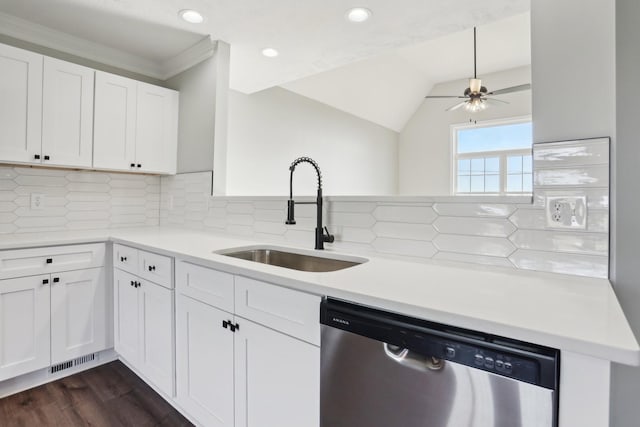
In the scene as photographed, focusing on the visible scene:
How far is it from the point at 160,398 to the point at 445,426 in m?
1.69

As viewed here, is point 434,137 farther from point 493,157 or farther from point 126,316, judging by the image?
point 126,316

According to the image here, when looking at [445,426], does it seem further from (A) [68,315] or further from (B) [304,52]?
(B) [304,52]

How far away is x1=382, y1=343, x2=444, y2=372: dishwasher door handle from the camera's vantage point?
78 cm

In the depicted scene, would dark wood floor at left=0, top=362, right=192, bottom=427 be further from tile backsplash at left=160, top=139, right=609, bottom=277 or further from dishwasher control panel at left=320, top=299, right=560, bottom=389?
dishwasher control panel at left=320, top=299, right=560, bottom=389

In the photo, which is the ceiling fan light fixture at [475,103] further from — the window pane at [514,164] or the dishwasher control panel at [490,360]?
the dishwasher control panel at [490,360]

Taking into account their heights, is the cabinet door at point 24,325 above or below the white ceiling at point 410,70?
below

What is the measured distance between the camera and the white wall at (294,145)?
10.9ft

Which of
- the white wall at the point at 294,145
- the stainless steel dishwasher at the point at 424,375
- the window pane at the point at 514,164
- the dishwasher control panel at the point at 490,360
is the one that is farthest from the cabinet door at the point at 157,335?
the window pane at the point at 514,164

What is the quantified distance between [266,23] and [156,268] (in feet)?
5.50

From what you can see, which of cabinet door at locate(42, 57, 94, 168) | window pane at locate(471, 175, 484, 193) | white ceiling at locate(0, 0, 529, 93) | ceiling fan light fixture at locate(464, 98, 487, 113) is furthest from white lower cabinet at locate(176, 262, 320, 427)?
window pane at locate(471, 175, 484, 193)

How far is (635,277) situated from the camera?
1.01 meters

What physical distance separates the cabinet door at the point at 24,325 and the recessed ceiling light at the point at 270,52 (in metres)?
2.09

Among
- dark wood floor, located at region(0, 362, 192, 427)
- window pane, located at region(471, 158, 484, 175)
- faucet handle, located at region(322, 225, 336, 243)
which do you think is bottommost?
dark wood floor, located at region(0, 362, 192, 427)

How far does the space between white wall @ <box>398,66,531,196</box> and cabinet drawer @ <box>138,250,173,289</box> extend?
5.13 metres
